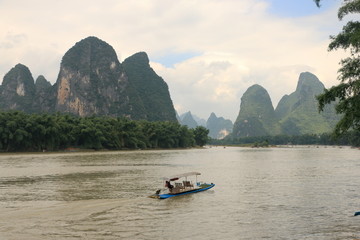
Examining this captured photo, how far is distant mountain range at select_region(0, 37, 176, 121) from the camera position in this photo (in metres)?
159

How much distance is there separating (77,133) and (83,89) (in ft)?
296

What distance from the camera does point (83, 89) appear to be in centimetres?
16312

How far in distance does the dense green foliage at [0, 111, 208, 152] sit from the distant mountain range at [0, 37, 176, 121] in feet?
217

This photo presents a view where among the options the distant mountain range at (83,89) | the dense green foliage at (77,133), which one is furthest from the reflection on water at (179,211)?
the distant mountain range at (83,89)

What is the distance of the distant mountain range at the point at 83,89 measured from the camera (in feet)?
520

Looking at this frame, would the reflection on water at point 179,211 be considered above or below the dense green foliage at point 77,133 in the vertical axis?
below

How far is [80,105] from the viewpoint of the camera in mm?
160375

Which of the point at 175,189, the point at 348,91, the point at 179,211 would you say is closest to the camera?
the point at 348,91

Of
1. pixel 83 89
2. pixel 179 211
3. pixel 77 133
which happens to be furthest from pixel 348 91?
pixel 83 89

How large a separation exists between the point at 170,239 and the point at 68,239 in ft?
10.4

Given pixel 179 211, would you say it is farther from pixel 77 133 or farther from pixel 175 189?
pixel 77 133

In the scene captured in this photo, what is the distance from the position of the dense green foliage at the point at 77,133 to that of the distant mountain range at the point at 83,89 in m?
66.1

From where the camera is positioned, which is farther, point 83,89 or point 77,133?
point 83,89

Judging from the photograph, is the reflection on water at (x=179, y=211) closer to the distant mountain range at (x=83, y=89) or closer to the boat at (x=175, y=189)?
the boat at (x=175, y=189)
